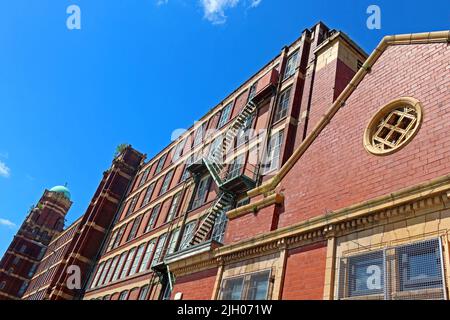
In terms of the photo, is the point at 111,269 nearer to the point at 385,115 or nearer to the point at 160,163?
the point at 160,163

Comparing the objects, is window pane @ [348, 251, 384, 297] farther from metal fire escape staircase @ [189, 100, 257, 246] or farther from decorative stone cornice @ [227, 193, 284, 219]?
metal fire escape staircase @ [189, 100, 257, 246]

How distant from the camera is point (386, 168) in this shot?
30.6ft

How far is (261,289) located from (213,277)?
236 centimetres

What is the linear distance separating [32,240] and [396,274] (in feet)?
263

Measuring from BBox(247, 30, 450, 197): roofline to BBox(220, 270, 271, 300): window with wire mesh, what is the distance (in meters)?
3.19

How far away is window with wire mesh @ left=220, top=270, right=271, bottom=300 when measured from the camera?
415 inches

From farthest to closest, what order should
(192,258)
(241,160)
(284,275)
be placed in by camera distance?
(241,160), (192,258), (284,275)

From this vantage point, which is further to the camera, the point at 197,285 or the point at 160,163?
the point at 160,163

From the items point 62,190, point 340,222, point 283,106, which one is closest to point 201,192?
point 283,106

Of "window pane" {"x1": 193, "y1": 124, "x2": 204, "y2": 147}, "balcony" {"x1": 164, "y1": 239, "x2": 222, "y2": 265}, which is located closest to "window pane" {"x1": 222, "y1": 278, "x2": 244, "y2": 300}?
"balcony" {"x1": 164, "y1": 239, "x2": 222, "y2": 265}

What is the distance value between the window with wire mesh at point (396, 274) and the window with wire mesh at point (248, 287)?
2.56 m

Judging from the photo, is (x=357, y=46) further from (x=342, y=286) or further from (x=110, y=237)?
(x=110, y=237)

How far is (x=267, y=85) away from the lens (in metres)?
27.4
